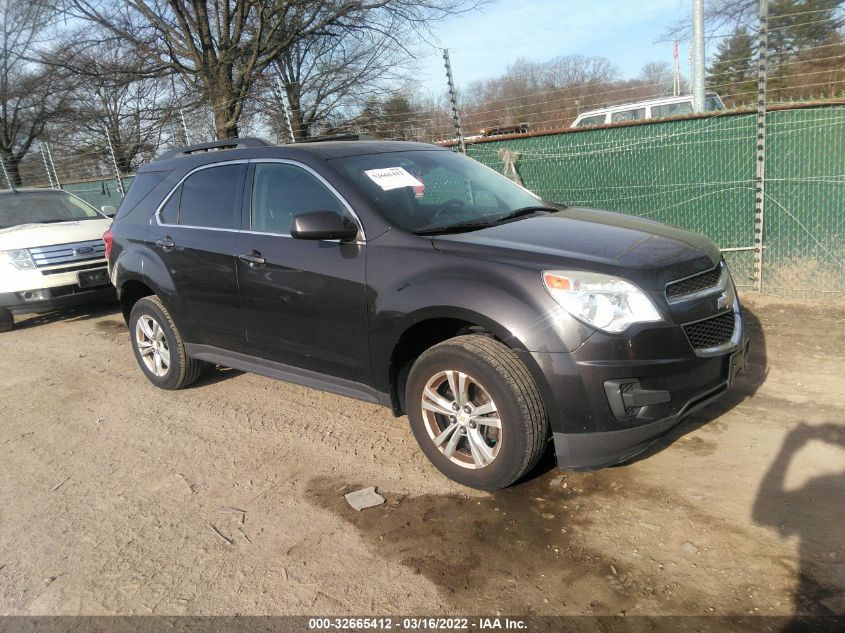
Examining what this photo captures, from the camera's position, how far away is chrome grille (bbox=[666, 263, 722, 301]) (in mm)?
2975

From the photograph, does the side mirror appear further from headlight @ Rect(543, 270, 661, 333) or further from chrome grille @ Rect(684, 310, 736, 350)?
chrome grille @ Rect(684, 310, 736, 350)

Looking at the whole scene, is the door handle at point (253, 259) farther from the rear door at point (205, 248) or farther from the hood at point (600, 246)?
the hood at point (600, 246)

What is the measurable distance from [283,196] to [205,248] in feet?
2.54

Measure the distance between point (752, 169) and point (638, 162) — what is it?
1171 mm

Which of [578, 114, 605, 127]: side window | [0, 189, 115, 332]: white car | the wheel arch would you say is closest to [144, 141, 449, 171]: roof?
the wheel arch

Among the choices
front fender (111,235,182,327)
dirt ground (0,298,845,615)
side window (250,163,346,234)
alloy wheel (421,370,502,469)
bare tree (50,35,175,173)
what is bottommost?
dirt ground (0,298,845,615)

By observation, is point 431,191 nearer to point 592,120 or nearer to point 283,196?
point 283,196

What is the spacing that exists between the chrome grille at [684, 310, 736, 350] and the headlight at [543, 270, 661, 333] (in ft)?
0.87

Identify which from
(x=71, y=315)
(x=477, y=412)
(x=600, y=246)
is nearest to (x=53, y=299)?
(x=71, y=315)

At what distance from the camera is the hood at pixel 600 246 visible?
2.94m

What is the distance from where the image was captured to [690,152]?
662cm

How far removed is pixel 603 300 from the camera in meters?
2.83

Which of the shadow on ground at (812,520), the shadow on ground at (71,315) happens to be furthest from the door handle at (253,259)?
the shadow on ground at (71,315)

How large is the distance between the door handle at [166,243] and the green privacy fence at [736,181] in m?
4.76
